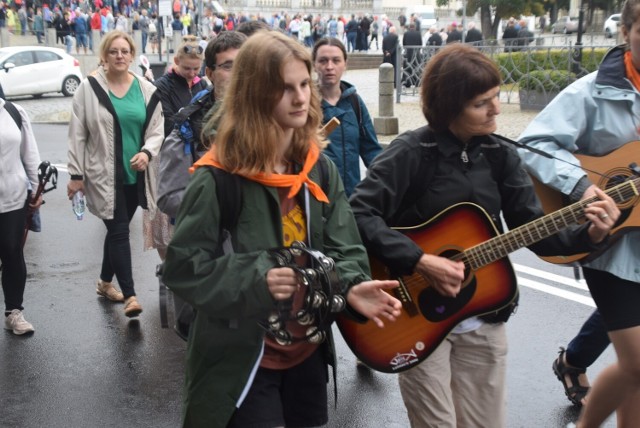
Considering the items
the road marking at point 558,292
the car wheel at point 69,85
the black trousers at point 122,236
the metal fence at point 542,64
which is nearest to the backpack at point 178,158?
the black trousers at point 122,236

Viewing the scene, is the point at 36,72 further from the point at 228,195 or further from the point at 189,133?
the point at 228,195

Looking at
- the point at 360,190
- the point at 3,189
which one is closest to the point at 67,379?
the point at 3,189

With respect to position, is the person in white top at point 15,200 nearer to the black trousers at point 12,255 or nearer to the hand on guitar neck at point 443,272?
the black trousers at point 12,255

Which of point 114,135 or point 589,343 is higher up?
point 114,135

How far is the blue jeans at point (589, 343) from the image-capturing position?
15.2ft

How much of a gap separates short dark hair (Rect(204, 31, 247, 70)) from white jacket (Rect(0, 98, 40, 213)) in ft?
5.51

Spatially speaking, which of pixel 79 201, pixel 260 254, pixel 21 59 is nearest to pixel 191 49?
pixel 79 201

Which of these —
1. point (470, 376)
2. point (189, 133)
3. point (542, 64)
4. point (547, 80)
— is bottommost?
point (547, 80)

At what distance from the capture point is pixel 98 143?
628cm

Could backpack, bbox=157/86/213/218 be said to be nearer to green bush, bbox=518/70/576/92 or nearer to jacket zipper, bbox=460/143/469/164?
jacket zipper, bbox=460/143/469/164

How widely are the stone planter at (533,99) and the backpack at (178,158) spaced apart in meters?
15.2

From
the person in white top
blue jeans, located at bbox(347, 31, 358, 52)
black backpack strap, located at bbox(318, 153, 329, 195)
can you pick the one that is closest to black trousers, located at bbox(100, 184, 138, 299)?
the person in white top

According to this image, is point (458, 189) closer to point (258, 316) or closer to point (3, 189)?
point (258, 316)

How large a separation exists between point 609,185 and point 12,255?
3.89 m
